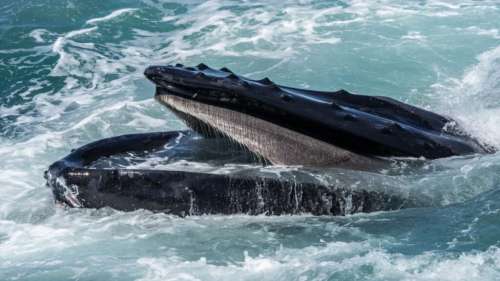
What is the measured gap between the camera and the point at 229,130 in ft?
27.4

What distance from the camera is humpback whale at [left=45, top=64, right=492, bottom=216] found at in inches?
319

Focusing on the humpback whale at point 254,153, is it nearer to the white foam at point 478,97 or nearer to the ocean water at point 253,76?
the ocean water at point 253,76

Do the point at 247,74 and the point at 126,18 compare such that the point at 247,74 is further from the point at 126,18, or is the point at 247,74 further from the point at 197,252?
the point at 197,252

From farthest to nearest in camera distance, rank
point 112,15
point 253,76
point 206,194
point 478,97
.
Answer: point 112,15, point 253,76, point 478,97, point 206,194

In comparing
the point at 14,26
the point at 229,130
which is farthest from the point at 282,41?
the point at 229,130

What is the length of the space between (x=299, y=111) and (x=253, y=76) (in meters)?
9.20

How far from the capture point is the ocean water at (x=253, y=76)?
7.57m

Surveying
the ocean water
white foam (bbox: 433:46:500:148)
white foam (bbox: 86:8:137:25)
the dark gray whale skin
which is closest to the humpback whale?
the dark gray whale skin

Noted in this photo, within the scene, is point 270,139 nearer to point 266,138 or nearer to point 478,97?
point 266,138

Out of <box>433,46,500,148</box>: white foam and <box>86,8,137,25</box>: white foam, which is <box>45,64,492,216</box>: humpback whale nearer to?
<box>433,46,500,148</box>: white foam

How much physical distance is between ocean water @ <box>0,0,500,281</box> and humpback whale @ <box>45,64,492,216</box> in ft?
0.46

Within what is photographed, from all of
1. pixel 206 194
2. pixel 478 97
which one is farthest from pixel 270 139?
pixel 478 97

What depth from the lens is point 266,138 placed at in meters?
8.38

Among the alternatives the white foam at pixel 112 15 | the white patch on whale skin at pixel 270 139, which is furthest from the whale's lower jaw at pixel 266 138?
the white foam at pixel 112 15
